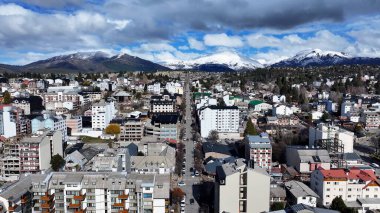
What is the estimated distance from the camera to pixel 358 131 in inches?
904

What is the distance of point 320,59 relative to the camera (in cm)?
10838

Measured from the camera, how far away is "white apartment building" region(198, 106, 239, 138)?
2278cm

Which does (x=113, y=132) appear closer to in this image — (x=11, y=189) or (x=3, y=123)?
(x=3, y=123)

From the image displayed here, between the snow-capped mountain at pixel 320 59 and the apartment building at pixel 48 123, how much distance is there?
3401 inches

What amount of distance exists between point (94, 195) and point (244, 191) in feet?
13.9

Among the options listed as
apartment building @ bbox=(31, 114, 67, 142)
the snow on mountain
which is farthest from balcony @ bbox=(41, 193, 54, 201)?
the snow on mountain

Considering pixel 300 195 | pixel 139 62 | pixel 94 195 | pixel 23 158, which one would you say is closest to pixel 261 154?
pixel 300 195

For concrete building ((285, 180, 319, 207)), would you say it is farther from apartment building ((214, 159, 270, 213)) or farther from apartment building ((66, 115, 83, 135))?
apartment building ((66, 115, 83, 135))

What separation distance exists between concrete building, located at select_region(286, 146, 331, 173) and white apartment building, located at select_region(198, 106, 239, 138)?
7641 mm

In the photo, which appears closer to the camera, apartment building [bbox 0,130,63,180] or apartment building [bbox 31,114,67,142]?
apartment building [bbox 0,130,63,180]

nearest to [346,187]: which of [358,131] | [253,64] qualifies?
[358,131]

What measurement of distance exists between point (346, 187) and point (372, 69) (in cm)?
4091

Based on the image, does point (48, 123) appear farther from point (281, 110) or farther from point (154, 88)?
point (154, 88)

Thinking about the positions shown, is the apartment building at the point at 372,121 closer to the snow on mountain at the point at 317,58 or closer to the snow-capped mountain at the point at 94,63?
the snow-capped mountain at the point at 94,63
